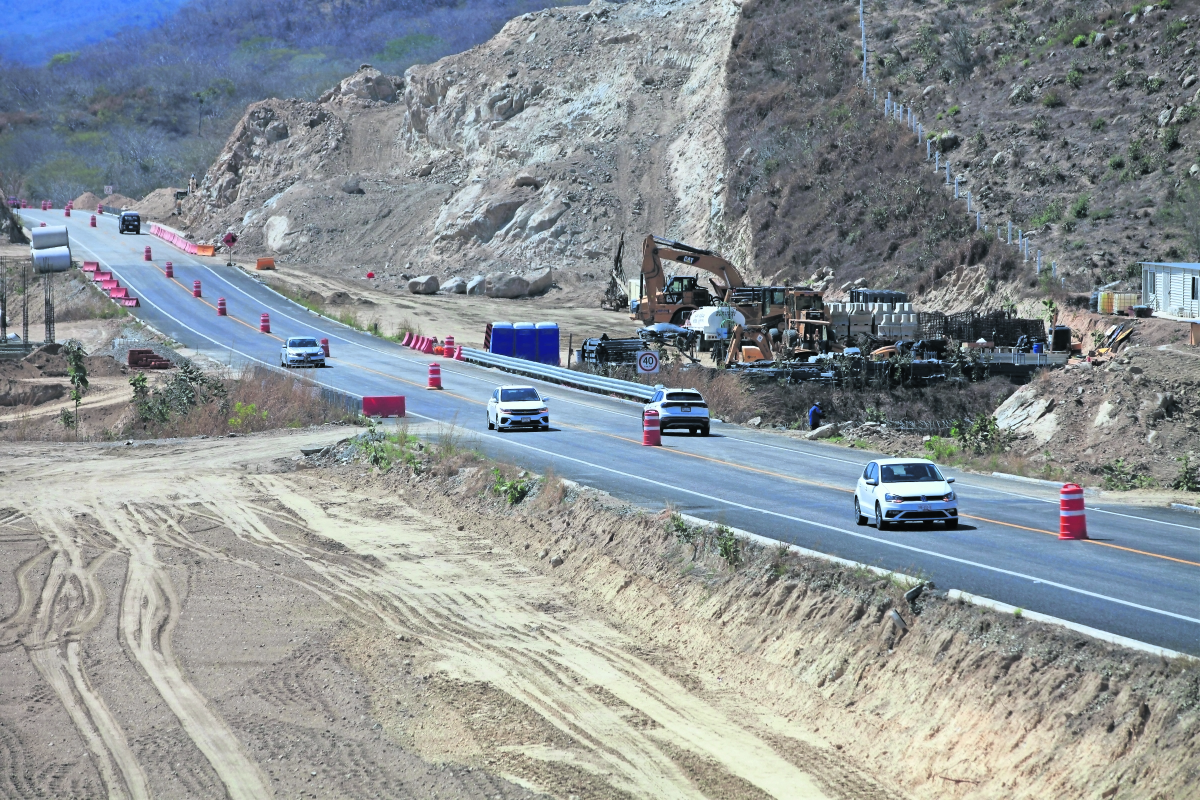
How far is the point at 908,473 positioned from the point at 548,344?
32.1 meters

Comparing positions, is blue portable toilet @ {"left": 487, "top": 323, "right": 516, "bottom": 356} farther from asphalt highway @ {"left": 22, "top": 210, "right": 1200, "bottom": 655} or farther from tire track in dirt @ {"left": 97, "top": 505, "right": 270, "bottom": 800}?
tire track in dirt @ {"left": 97, "top": 505, "right": 270, "bottom": 800}

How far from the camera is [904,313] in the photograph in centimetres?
4891

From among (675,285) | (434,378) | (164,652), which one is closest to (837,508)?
(164,652)

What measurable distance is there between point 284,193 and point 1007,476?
265 ft

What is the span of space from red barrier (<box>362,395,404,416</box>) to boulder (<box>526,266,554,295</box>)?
124 ft

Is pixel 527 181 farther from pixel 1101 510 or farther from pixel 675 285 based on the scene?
pixel 1101 510

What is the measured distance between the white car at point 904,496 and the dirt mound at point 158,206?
10653 centimetres

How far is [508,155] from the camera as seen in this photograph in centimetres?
9162

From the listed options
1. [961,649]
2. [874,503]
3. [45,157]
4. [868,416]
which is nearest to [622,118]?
[868,416]

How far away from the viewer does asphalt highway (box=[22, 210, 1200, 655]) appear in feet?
51.8

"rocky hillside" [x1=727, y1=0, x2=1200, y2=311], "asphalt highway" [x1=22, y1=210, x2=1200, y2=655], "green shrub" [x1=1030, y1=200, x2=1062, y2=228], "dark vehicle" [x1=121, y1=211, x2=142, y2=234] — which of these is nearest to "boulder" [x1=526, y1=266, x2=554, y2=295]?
"rocky hillside" [x1=727, y1=0, x2=1200, y2=311]

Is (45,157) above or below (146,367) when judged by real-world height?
above

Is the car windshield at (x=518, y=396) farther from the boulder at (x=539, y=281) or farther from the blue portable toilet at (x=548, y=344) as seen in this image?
the boulder at (x=539, y=281)

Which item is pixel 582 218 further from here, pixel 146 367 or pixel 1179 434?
pixel 1179 434
